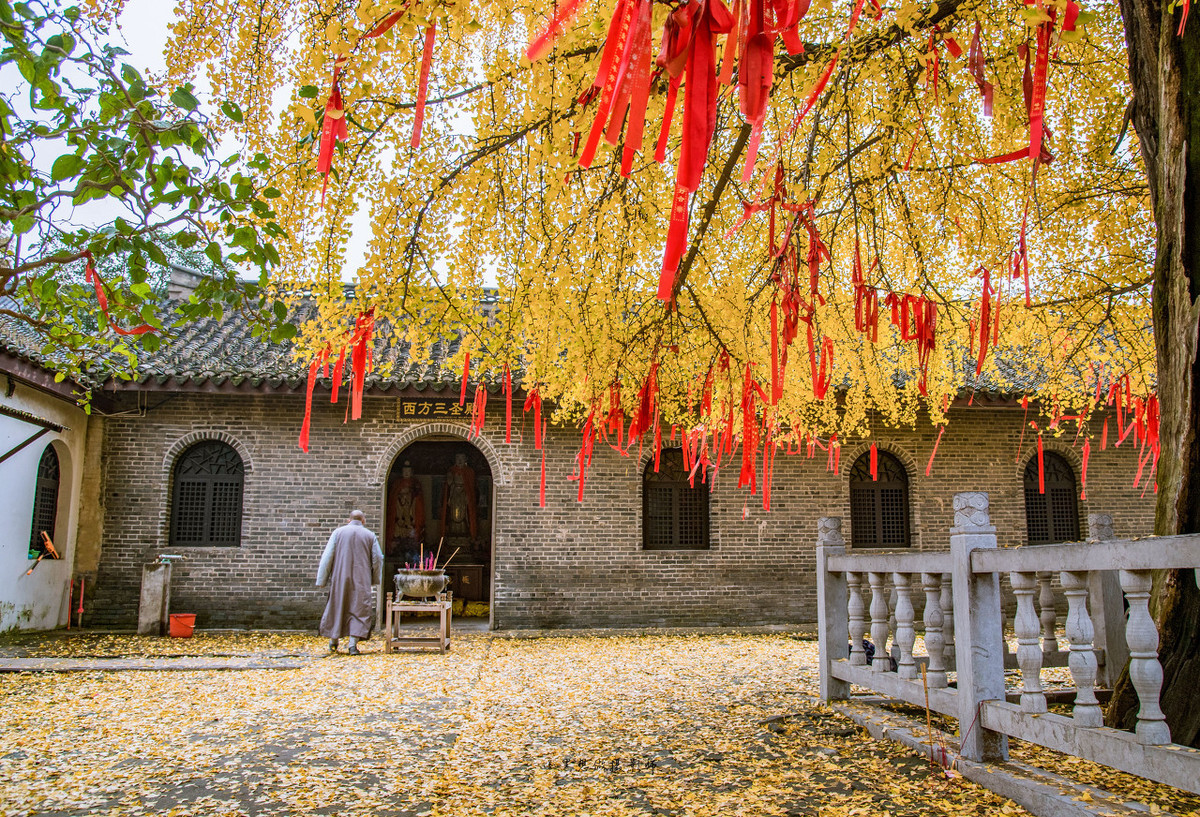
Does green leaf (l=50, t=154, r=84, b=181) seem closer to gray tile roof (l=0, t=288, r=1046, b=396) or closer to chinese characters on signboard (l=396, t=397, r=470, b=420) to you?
gray tile roof (l=0, t=288, r=1046, b=396)

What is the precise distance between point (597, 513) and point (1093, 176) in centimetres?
701

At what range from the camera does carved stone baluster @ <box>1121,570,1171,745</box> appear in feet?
8.62

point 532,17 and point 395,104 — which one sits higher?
point 532,17

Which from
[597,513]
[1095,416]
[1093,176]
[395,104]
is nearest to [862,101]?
[1093,176]

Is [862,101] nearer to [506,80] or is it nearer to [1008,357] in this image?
[506,80]

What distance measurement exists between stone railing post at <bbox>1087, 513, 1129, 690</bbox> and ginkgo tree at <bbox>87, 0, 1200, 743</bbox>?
1.61 metres

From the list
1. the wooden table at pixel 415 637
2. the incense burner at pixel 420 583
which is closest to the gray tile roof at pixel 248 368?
the incense burner at pixel 420 583

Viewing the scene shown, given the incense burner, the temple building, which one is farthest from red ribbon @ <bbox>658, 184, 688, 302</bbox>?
the temple building

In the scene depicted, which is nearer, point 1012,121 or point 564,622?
point 1012,121

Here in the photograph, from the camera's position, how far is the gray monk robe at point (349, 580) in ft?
28.4

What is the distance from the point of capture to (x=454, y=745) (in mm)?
4527

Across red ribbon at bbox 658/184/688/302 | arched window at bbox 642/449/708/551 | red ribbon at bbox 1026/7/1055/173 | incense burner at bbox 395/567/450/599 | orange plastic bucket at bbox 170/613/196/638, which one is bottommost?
orange plastic bucket at bbox 170/613/196/638

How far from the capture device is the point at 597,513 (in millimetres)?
11023

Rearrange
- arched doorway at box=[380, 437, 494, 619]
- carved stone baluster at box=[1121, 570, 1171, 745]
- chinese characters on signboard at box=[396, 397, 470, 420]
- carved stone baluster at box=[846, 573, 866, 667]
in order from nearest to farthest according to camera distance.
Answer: carved stone baluster at box=[1121, 570, 1171, 745] → carved stone baluster at box=[846, 573, 866, 667] → chinese characters on signboard at box=[396, 397, 470, 420] → arched doorway at box=[380, 437, 494, 619]
